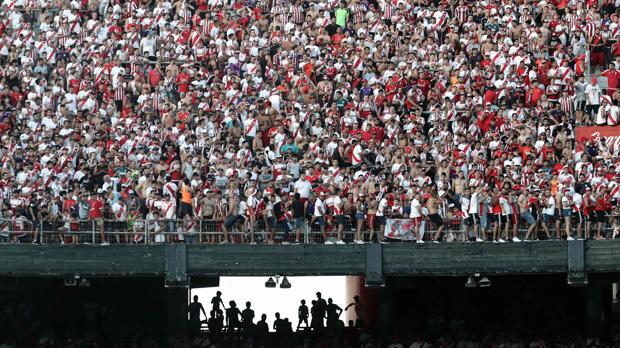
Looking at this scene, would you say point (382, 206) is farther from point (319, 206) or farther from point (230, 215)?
point (230, 215)

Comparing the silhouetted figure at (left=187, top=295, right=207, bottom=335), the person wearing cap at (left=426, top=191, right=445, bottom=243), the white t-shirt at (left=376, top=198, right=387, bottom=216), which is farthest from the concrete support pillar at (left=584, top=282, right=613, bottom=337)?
the silhouetted figure at (left=187, top=295, right=207, bottom=335)

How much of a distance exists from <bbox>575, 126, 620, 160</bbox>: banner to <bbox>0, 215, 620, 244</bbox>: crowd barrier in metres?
3.44

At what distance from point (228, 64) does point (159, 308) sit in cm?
650

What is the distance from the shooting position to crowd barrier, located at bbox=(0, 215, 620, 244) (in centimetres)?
3788

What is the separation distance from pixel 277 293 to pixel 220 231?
18.7 metres

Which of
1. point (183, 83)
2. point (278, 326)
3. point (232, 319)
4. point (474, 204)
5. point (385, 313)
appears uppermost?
point (183, 83)

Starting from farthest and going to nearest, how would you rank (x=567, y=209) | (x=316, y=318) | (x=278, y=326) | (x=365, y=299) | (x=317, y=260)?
(x=365, y=299) → (x=316, y=318) → (x=278, y=326) → (x=317, y=260) → (x=567, y=209)

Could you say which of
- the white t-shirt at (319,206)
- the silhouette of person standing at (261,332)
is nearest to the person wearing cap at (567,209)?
the white t-shirt at (319,206)

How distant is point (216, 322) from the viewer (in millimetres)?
42938

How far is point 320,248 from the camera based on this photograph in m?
38.2

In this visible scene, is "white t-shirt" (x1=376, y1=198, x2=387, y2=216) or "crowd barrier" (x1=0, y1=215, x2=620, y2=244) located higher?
"white t-shirt" (x1=376, y1=198, x2=387, y2=216)

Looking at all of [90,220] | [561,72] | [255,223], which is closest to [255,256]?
[255,223]

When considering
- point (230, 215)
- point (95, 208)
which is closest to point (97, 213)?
point (95, 208)

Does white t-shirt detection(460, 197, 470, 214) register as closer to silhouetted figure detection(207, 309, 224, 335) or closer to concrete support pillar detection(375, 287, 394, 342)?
concrete support pillar detection(375, 287, 394, 342)
